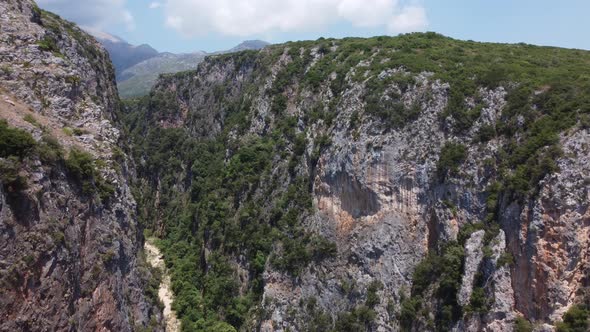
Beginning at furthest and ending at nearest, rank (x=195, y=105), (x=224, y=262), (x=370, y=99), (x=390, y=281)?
(x=195, y=105)
(x=224, y=262)
(x=370, y=99)
(x=390, y=281)

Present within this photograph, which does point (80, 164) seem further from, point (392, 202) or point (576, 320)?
point (576, 320)

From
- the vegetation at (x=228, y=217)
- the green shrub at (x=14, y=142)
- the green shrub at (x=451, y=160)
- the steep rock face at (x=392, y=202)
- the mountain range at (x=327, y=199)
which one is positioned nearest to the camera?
the green shrub at (x=14, y=142)

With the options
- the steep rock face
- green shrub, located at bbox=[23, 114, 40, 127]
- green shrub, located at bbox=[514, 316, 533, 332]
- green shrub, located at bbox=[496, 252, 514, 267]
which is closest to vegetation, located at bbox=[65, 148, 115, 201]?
green shrub, located at bbox=[23, 114, 40, 127]

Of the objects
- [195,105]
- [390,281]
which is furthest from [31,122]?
[195,105]

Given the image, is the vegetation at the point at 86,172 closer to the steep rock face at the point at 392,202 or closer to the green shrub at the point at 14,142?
the green shrub at the point at 14,142

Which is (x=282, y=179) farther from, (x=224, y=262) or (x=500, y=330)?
(x=500, y=330)

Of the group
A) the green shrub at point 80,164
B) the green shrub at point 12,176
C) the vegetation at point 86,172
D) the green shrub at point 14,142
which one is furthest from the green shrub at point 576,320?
the green shrub at point 14,142
